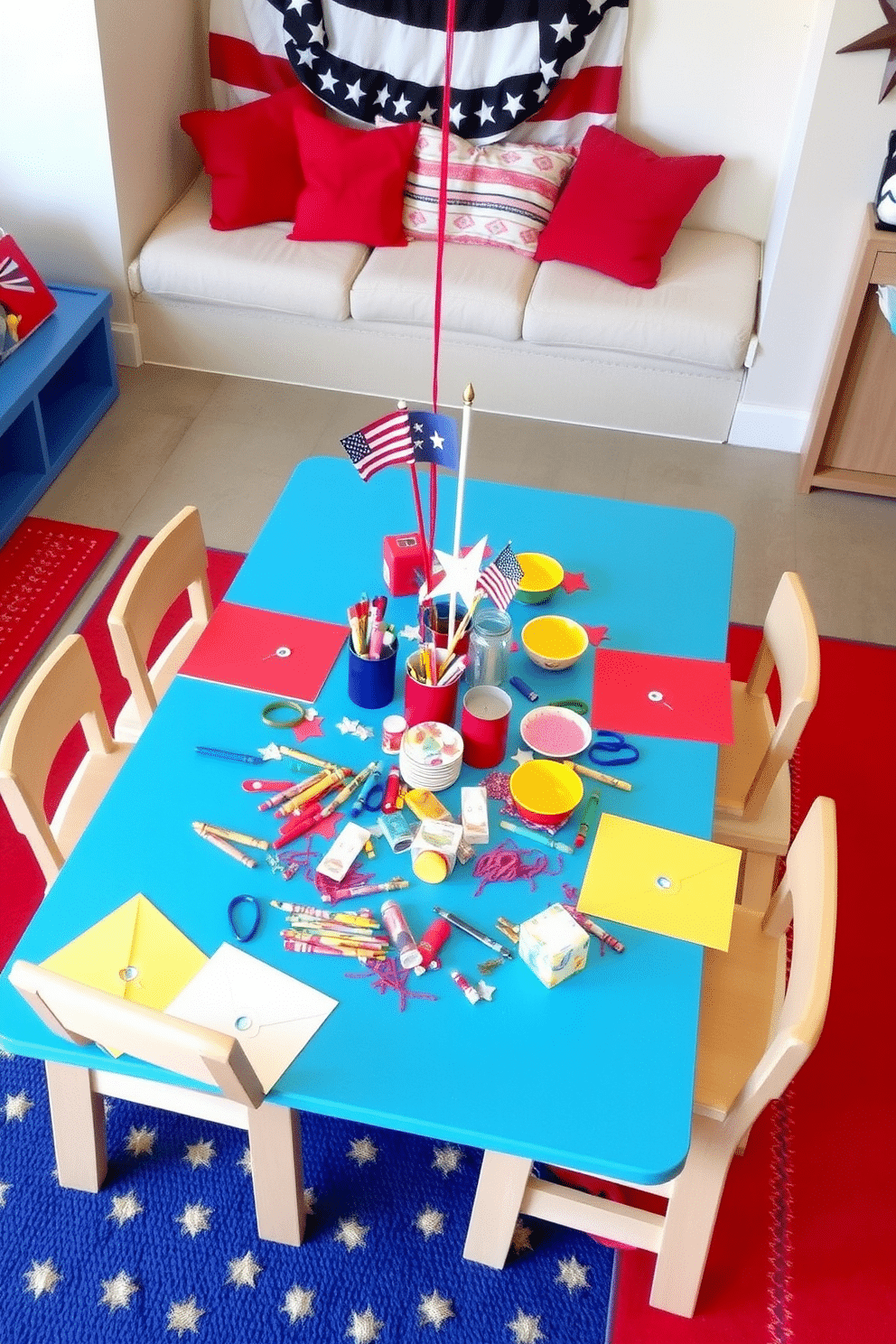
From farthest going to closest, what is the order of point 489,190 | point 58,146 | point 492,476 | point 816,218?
point 489,190 < point 492,476 < point 58,146 < point 816,218

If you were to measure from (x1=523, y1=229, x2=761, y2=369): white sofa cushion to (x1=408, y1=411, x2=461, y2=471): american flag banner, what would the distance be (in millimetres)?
1898

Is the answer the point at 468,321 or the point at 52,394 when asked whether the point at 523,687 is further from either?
the point at 52,394

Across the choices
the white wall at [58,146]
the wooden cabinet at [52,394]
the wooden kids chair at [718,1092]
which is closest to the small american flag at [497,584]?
the wooden kids chair at [718,1092]

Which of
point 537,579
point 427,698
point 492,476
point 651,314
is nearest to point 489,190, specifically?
point 651,314

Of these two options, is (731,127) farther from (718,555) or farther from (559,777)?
(559,777)

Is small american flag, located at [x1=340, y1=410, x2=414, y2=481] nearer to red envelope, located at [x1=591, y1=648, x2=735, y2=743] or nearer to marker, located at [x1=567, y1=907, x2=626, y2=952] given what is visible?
red envelope, located at [x1=591, y1=648, x2=735, y2=743]

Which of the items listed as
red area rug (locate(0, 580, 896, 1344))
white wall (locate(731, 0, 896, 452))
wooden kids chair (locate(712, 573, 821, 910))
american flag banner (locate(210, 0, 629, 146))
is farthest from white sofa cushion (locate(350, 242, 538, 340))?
wooden kids chair (locate(712, 573, 821, 910))

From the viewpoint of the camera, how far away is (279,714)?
1.68 meters

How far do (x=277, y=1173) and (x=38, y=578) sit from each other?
5.78 feet

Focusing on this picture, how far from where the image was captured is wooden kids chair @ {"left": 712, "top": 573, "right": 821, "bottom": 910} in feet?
5.77

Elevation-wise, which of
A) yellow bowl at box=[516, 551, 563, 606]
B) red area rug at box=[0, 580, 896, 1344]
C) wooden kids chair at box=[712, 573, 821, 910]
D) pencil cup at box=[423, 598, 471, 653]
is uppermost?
pencil cup at box=[423, 598, 471, 653]

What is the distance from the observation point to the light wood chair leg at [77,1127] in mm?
1647

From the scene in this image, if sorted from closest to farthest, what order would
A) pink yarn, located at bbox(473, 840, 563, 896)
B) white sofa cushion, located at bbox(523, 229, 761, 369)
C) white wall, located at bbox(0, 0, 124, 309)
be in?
pink yarn, located at bbox(473, 840, 563, 896) → white wall, located at bbox(0, 0, 124, 309) → white sofa cushion, located at bbox(523, 229, 761, 369)

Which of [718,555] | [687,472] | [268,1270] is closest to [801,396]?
[687,472]
